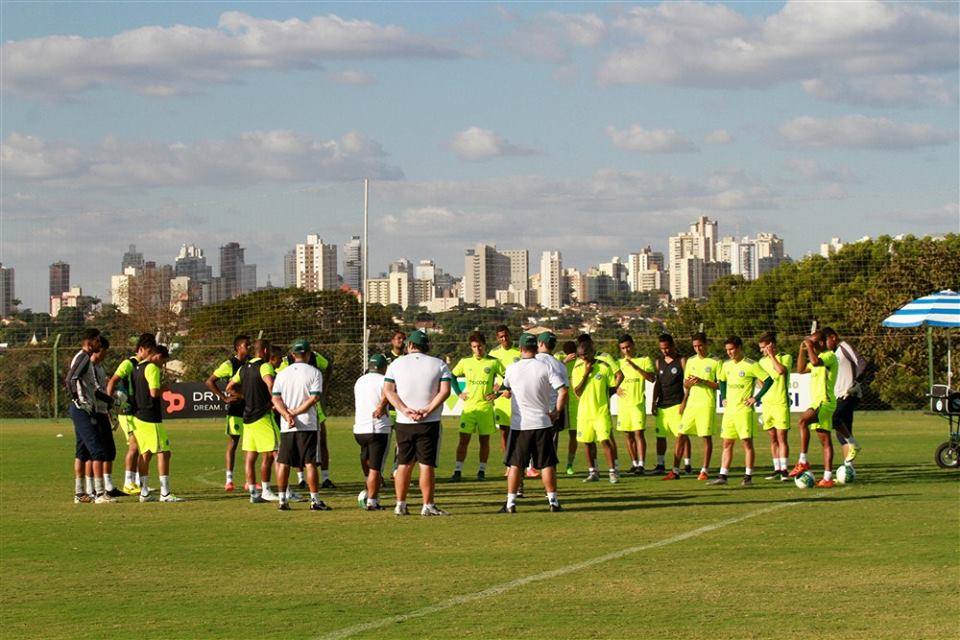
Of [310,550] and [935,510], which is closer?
[310,550]

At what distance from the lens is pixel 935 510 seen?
627 inches

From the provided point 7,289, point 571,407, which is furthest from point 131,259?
point 571,407

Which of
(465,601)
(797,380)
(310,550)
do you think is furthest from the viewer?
(797,380)

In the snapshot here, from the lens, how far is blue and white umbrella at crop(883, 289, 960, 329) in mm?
24141

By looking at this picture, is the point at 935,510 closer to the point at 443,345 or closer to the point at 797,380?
the point at 797,380

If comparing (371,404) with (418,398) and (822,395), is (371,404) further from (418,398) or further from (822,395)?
(822,395)

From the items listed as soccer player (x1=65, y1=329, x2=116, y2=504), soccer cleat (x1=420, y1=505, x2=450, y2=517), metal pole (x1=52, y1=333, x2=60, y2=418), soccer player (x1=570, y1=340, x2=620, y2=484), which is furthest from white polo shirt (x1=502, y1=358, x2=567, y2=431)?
metal pole (x1=52, y1=333, x2=60, y2=418)

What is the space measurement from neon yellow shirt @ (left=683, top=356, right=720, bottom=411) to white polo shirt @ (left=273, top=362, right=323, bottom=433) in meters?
5.93

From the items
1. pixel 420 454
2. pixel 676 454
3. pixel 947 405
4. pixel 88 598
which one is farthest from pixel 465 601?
pixel 947 405

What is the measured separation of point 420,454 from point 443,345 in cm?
2909

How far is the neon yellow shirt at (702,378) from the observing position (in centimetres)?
1978

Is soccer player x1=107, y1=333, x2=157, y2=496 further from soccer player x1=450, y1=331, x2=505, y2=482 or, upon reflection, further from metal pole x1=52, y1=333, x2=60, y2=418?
metal pole x1=52, y1=333, x2=60, y2=418

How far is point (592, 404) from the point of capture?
66.3 feet

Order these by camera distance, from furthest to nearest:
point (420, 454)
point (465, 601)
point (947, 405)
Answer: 1. point (947, 405)
2. point (420, 454)
3. point (465, 601)
